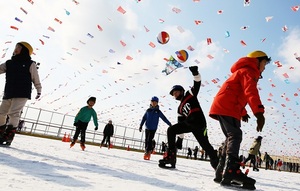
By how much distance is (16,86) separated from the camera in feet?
15.4

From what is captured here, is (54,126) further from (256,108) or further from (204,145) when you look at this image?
(256,108)

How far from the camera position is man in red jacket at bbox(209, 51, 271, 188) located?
2898 mm

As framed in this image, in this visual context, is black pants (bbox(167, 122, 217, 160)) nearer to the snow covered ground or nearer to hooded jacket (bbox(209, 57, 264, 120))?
the snow covered ground

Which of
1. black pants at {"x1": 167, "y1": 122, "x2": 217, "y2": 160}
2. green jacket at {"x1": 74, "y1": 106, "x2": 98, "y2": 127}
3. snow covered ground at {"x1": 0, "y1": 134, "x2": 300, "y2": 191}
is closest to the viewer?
snow covered ground at {"x1": 0, "y1": 134, "x2": 300, "y2": 191}

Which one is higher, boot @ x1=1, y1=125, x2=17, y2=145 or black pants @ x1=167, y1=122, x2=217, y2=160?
black pants @ x1=167, y1=122, x2=217, y2=160

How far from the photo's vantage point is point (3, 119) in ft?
15.6

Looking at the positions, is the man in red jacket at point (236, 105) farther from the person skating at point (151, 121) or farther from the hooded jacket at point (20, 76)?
the person skating at point (151, 121)

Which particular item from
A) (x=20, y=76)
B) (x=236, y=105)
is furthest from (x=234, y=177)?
(x=20, y=76)

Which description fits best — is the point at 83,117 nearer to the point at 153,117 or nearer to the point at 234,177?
the point at 153,117

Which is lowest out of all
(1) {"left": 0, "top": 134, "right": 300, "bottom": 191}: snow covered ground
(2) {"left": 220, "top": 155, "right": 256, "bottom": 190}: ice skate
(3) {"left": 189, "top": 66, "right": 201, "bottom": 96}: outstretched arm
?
(1) {"left": 0, "top": 134, "right": 300, "bottom": 191}: snow covered ground

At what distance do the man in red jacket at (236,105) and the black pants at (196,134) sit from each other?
0.78 metres

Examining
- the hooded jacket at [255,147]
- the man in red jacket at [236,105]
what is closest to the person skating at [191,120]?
the man in red jacket at [236,105]

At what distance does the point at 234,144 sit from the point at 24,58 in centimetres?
411

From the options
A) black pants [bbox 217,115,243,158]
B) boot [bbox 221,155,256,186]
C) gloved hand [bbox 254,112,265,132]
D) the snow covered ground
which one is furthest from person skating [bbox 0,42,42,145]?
gloved hand [bbox 254,112,265,132]
